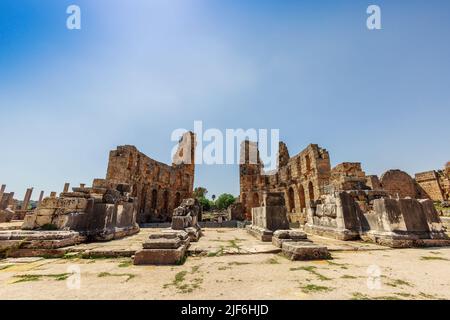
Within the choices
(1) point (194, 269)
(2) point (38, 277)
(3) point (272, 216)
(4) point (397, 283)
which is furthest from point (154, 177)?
(4) point (397, 283)

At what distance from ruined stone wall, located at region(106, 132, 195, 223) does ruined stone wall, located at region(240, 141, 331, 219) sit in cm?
714

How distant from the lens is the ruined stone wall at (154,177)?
653 inches

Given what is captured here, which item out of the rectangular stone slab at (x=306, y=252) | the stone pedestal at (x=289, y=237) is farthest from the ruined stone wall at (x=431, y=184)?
the rectangular stone slab at (x=306, y=252)

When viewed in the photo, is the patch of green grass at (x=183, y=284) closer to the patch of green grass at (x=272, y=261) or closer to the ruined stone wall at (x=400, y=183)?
the patch of green grass at (x=272, y=261)

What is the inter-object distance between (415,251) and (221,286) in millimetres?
4610

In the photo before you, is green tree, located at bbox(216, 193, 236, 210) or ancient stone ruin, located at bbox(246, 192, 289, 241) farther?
green tree, located at bbox(216, 193, 236, 210)

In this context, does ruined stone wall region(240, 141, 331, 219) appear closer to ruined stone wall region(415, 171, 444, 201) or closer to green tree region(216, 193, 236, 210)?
ruined stone wall region(415, 171, 444, 201)

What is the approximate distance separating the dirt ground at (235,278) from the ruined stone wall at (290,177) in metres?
10.3

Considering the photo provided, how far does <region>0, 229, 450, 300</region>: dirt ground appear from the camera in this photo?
207 cm

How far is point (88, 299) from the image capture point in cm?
194

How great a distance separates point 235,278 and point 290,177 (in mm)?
18857

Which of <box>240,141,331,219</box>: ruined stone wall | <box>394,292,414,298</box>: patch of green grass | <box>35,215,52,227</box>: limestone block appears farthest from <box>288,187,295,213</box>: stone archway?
<box>35,215,52,227</box>: limestone block

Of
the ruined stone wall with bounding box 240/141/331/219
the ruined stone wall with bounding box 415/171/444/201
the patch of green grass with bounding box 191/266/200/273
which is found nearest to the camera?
the patch of green grass with bounding box 191/266/200/273
